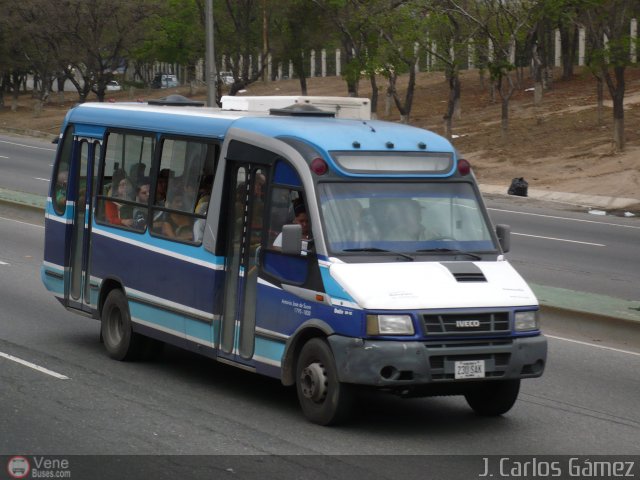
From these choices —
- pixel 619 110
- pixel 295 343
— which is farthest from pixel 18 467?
pixel 619 110

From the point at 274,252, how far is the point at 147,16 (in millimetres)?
55312

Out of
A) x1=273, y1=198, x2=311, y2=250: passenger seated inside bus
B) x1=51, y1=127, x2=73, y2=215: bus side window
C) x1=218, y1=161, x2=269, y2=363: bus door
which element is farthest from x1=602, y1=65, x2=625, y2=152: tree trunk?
x1=273, y1=198, x2=311, y2=250: passenger seated inside bus

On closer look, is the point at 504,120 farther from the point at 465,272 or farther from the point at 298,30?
the point at 465,272

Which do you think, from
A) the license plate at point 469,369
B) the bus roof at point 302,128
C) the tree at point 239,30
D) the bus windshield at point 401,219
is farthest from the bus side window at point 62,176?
the tree at point 239,30

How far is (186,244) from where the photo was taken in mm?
11352

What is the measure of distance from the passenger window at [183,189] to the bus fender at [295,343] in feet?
6.01

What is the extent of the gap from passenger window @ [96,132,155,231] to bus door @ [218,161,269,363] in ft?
5.34

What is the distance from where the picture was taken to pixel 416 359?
8930 millimetres

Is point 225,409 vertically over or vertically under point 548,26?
under

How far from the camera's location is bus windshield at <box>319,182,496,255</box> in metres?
9.73

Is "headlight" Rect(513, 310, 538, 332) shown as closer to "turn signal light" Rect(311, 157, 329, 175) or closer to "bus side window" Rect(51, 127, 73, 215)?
"turn signal light" Rect(311, 157, 329, 175)

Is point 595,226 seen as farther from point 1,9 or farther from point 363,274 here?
point 1,9

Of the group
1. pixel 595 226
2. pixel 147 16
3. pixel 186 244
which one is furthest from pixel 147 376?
pixel 147 16

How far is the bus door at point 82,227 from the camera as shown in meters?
13.2
